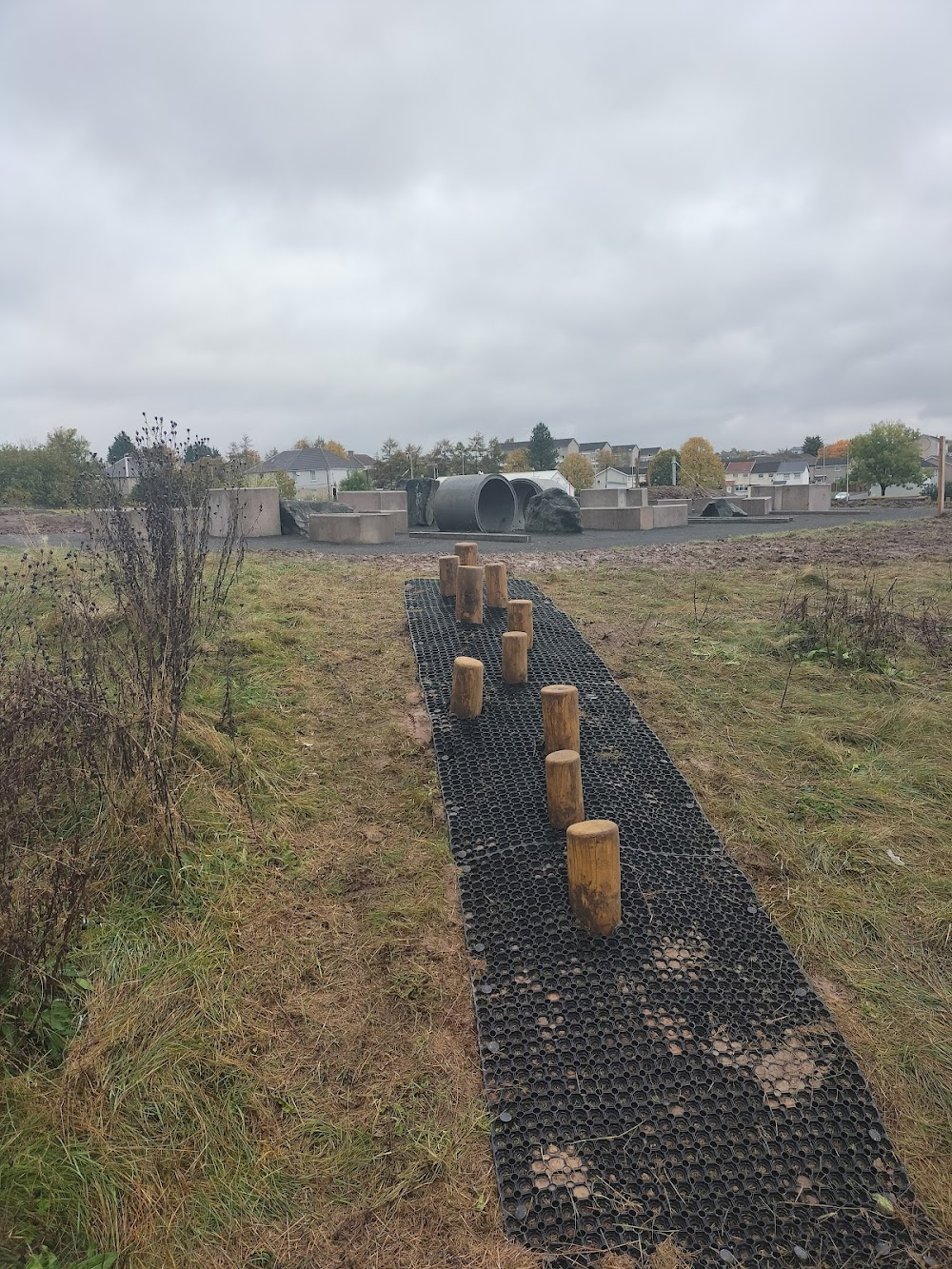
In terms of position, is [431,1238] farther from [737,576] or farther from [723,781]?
[737,576]

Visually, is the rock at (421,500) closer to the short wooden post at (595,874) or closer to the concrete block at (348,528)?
the concrete block at (348,528)

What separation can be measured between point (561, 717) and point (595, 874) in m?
1.22

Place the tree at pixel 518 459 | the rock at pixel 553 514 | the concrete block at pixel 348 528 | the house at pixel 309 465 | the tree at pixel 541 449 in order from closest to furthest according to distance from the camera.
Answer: the concrete block at pixel 348 528
the rock at pixel 553 514
the tree at pixel 541 449
the house at pixel 309 465
the tree at pixel 518 459

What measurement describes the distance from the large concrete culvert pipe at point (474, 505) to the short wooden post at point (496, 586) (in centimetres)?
1181

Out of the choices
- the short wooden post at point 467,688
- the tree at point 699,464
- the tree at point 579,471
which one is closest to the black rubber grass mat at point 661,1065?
the short wooden post at point 467,688

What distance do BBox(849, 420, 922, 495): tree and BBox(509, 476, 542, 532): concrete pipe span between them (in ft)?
146

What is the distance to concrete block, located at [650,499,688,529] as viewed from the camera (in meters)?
21.0

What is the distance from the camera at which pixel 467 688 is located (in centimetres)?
479

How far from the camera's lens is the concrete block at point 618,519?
19.7 metres

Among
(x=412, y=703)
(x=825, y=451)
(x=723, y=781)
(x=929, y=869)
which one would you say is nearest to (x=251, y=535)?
(x=412, y=703)

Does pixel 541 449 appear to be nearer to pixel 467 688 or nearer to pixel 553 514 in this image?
pixel 553 514

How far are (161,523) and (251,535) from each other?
1086cm

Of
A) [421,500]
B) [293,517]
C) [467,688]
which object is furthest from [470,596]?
[421,500]

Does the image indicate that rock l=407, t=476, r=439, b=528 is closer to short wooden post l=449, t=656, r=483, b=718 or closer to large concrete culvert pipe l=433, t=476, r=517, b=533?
large concrete culvert pipe l=433, t=476, r=517, b=533
